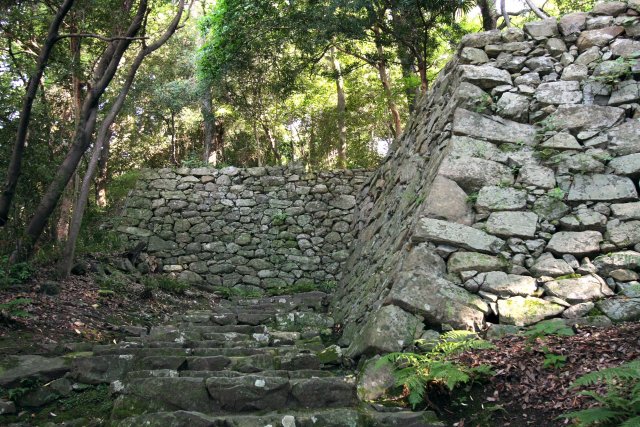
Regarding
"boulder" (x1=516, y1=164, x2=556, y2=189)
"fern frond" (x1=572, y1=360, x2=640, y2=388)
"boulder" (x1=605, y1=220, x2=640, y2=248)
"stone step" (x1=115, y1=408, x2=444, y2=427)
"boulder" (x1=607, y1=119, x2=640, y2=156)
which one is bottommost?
"stone step" (x1=115, y1=408, x2=444, y2=427)

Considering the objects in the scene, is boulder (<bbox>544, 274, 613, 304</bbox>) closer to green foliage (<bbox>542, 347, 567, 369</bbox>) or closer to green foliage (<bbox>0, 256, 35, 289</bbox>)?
green foliage (<bbox>542, 347, 567, 369</bbox>)

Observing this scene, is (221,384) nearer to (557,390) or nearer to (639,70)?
(557,390)

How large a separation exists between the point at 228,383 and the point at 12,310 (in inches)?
113

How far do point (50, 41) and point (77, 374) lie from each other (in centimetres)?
421

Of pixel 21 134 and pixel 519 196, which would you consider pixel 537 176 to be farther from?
Result: pixel 21 134

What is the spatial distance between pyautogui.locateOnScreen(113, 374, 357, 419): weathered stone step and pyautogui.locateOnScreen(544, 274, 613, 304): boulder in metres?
2.14

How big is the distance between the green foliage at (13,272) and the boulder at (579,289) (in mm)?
5702

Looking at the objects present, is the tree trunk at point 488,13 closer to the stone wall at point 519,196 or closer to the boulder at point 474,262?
the stone wall at point 519,196

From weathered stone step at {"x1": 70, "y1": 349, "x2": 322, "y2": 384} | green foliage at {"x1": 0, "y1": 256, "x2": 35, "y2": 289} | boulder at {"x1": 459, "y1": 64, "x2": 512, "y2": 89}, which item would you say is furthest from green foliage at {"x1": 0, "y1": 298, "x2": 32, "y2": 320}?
boulder at {"x1": 459, "y1": 64, "x2": 512, "y2": 89}

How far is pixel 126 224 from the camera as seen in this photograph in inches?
411

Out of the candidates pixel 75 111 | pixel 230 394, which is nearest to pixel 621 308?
pixel 230 394

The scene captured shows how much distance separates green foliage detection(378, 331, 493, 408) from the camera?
323cm

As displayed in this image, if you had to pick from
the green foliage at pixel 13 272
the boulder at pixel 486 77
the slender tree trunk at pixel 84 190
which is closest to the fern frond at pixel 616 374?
the boulder at pixel 486 77

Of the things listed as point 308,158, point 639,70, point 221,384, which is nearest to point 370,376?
point 221,384
